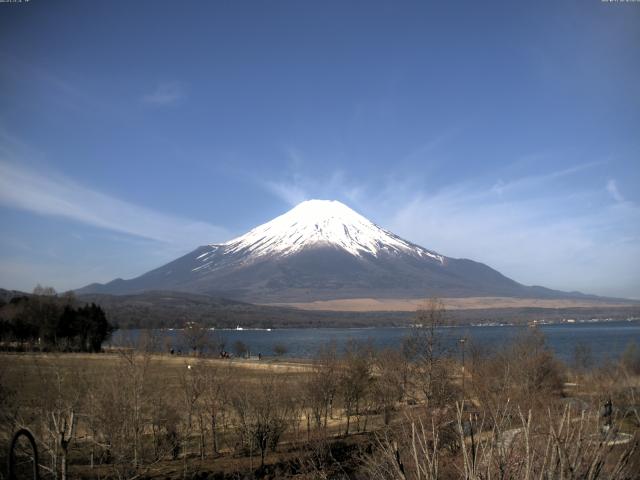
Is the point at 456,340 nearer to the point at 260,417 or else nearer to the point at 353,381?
the point at 353,381

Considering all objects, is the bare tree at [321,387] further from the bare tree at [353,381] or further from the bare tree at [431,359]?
the bare tree at [431,359]

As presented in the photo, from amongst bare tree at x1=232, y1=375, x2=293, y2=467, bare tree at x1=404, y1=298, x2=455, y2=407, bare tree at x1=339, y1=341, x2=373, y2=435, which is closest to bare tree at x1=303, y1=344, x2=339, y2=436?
bare tree at x1=339, y1=341, x2=373, y2=435

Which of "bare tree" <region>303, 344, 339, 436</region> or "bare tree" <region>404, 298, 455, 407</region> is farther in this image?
"bare tree" <region>303, 344, 339, 436</region>

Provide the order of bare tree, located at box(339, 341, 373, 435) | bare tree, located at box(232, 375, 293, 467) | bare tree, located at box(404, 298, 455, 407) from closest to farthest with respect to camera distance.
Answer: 1. bare tree, located at box(232, 375, 293, 467)
2. bare tree, located at box(404, 298, 455, 407)
3. bare tree, located at box(339, 341, 373, 435)

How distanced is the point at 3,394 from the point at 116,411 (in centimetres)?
294

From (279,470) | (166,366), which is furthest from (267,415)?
(166,366)

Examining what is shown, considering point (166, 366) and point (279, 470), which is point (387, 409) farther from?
point (166, 366)

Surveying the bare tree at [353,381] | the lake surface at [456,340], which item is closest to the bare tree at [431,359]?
the lake surface at [456,340]

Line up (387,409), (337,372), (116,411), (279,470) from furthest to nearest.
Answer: (337,372)
(387,409)
(279,470)
(116,411)

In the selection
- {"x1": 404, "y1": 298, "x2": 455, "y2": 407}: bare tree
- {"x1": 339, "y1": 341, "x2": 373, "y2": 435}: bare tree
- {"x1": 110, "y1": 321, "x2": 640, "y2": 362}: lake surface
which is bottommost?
{"x1": 110, "y1": 321, "x2": 640, "y2": 362}: lake surface

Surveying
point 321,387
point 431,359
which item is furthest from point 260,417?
point 321,387

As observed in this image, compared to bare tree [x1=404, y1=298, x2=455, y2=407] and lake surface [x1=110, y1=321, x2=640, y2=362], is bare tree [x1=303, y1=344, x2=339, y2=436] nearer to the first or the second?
bare tree [x1=404, y1=298, x2=455, y2=407]

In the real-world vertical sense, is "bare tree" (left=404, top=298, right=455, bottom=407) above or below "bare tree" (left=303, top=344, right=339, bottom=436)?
above

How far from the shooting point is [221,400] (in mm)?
21297
